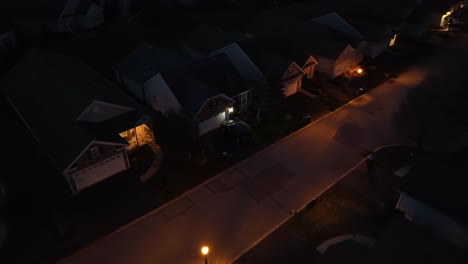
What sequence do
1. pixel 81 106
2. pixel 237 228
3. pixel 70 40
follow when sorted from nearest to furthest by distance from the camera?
pixel 237 228
pixel 81 106
pixel 70 40

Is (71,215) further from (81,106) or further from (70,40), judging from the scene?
(70,40)

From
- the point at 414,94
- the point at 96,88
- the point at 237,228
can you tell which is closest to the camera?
the point at 237,228

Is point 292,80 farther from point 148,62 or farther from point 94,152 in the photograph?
point 94,152

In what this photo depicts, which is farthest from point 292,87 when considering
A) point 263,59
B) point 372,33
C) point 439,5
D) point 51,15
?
point 51,15

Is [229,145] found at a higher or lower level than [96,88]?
lower

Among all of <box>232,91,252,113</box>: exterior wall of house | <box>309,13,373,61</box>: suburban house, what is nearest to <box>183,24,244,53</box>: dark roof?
<box>232,91,252,113</box>: exterior wall of house

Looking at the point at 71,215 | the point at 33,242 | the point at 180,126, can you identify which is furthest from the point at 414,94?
the point at 33,242

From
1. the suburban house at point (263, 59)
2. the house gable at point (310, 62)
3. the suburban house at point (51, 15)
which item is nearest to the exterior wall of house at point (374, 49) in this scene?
the house gable at point (310, 62)

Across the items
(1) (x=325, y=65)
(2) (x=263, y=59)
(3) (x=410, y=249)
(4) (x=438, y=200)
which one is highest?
(2) (x=263, y=59)
